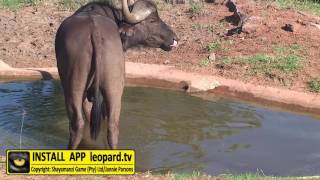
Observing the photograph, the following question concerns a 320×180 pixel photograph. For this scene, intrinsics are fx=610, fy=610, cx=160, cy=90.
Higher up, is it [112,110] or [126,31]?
[126,31]

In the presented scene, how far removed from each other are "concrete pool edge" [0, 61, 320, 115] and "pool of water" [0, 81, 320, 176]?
0.34 m

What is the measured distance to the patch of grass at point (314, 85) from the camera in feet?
36.0

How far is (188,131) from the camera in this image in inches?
349

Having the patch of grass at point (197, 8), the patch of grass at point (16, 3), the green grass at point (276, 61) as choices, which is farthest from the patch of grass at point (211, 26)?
the patch of grass at point (16, 3)

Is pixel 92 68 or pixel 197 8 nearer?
pixel 92 68

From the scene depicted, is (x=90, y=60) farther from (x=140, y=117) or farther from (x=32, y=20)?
(x=32, y=20)

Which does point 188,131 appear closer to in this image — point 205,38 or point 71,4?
point 205,38

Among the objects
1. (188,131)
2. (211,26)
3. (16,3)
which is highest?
(188,131)

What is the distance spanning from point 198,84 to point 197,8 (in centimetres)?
559

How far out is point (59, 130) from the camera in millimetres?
8789

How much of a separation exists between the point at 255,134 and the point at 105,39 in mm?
2998

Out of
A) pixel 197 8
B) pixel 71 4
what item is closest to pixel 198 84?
pixel 197 8

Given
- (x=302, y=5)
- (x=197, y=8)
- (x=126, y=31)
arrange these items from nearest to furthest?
(x=126, y=31)
(x=197, y=8)
(x=302, y=5)

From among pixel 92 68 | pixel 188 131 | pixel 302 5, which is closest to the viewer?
pixel 92 68
